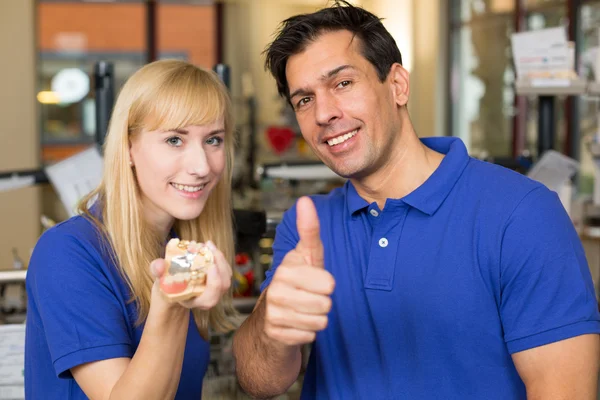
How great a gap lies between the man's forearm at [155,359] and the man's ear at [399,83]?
680 millimetres

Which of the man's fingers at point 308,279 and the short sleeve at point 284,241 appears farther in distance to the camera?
the short sleeve at point 284,241

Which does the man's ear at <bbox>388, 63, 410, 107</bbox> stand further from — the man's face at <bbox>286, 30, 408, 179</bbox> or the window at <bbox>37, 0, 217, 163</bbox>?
the window at <bbox>37, 0, 217, 163</bbox>

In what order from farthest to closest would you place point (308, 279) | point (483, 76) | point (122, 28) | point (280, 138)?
1. point (122, 28)
2. point (483, 76)
3. point (280, 138)
4. point (308, 279)

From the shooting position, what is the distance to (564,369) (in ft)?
4.29

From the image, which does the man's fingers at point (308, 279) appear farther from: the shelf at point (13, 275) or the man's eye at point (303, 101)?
the shelf at point (13, 275)

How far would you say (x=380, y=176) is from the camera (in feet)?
5.16

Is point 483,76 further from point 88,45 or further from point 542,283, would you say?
point 542,283

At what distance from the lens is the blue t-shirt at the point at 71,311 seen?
134 cm

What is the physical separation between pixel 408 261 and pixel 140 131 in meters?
0.56

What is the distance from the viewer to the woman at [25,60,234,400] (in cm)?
133

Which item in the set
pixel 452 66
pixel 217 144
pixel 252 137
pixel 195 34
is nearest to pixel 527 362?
pixel 217 144

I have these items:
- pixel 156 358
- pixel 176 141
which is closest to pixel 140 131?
pixel 176 141

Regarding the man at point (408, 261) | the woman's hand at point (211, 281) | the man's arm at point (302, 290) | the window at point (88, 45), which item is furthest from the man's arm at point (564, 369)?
the window at point (88, 45)

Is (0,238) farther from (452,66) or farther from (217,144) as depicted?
(217,144)
